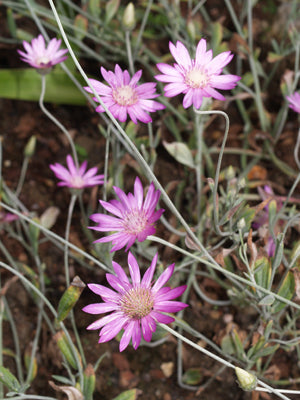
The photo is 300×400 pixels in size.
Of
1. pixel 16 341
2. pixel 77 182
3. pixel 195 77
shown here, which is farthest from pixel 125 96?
pixel 16 341

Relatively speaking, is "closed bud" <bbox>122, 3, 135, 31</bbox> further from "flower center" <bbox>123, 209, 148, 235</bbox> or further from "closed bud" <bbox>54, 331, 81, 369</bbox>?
"closed bud" <bbox>54, 331, 81, 369</bbox>

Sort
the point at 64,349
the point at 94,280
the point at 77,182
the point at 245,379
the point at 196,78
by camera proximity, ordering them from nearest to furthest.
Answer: the point at 245,379 < the point at 196,78 < the point at 64,349 < the point at 77,182 < the point at 94,280

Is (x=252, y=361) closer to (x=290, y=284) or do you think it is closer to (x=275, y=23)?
(x=290, y=284)

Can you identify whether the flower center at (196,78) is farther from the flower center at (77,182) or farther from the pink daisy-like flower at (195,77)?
the flower center at (77,182)

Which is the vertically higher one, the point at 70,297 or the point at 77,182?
the point at 77,182

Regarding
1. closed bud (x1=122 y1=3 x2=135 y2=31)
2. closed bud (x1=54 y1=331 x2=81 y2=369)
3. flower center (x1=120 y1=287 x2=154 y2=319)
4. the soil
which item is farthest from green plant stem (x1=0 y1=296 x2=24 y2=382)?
closed bud (x1=122 y1=3 x2=135 y2=31)

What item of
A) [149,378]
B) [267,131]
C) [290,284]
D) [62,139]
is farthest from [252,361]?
[62,139]

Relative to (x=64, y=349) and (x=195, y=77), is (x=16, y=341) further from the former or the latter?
(x=195, y=77)
